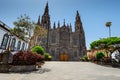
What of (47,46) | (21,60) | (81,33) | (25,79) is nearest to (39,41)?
(47,46)

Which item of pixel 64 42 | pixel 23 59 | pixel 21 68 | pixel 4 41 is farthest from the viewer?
pixel 64 42

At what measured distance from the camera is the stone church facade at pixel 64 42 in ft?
140

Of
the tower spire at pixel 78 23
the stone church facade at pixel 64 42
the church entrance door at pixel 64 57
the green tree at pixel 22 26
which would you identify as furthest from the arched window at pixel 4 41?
the tower spire at pixel 78 23

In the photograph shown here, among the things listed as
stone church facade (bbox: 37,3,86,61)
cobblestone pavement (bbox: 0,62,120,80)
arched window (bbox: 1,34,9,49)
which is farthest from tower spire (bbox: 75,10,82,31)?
cobblestone pavement (bbox: 0,62,120,80)

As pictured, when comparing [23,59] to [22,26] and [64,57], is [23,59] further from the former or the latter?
[64,57]

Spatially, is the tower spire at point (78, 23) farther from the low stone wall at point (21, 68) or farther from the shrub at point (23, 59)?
the low stone wall at point (21, 68)

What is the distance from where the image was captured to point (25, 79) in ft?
24.7

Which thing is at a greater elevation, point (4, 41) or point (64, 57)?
point (4, 41)

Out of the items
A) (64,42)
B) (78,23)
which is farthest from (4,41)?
(78,23)

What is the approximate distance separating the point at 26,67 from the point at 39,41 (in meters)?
31.3

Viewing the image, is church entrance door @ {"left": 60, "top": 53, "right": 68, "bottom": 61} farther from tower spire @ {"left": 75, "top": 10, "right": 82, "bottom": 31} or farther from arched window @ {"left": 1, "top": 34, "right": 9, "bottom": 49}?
arched window @ {"left": 1, "top": 34, "right": 9, "bottom": 49}

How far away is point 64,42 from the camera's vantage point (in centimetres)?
4428

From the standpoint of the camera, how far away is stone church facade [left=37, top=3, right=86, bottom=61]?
42.8 metres

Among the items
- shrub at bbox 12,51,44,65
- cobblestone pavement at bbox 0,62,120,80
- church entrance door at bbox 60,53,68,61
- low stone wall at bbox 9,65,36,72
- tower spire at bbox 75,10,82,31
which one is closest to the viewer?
cobblestone pavement at bbox 0,62,120,80
